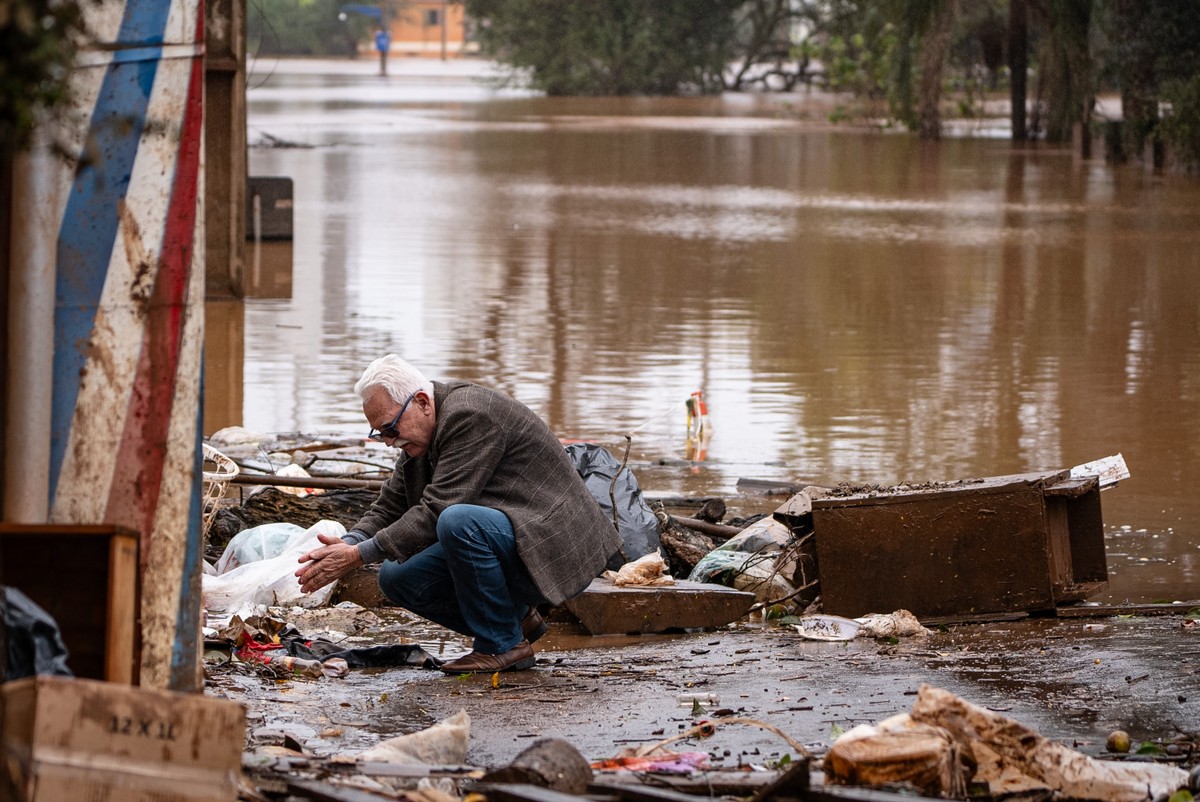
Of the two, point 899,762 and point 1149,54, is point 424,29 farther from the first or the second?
point 899,762

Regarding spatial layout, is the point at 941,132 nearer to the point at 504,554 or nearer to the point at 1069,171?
the point at 1069,171

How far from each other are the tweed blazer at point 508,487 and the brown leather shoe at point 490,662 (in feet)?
0.98

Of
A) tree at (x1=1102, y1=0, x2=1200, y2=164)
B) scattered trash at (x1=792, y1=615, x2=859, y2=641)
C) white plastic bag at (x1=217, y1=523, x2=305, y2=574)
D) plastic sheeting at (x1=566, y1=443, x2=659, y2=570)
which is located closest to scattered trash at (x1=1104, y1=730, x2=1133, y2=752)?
scattered trash at (x1=792, y1=615, x2=859, y2=641)

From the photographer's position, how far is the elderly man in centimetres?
591

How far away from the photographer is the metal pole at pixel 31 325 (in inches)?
165

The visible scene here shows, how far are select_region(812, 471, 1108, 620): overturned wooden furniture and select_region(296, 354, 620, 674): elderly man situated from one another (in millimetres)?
1112

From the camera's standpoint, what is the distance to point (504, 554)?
6.07 m

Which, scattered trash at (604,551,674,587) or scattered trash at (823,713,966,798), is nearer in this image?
scattered trash at (823,713,966,798)

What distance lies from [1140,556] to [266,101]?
161 feet

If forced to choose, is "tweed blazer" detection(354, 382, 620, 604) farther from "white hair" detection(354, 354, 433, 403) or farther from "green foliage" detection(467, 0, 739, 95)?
"green foliage" detection(467, 0, 739, 95)

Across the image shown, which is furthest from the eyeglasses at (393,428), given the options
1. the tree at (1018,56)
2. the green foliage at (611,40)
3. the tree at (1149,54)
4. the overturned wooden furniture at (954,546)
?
the green foliage at (611,40)

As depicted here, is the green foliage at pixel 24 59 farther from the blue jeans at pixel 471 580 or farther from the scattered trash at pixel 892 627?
the scattered trash at pixel 892 627

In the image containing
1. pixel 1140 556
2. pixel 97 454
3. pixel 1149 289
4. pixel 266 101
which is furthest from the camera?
pixel 266 101

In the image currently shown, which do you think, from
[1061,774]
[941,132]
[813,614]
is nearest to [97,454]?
[1061,774]
